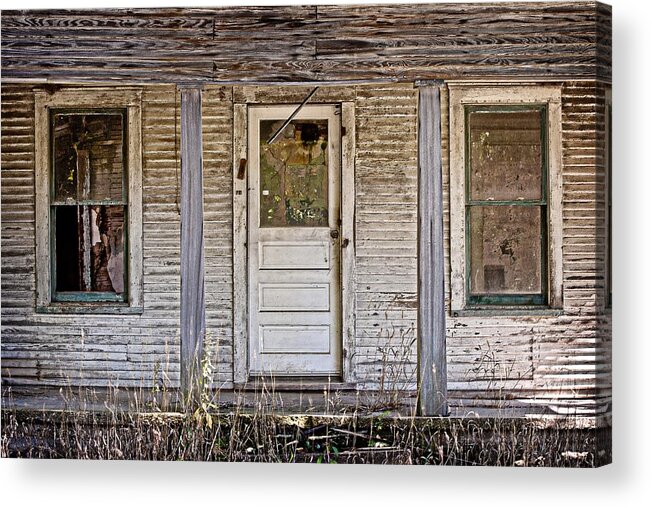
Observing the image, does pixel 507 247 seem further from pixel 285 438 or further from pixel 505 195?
pixel 285 438

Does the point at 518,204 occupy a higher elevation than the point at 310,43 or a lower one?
lower

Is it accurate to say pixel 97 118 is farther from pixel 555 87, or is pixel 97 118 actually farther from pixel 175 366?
pixel 555 87

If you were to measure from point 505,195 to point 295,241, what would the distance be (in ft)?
4.50

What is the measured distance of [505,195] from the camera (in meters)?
5.95

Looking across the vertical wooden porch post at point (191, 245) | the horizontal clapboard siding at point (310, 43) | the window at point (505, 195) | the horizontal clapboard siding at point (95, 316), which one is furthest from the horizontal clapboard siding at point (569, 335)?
the horizontal clapboard siding at point (95, 316)

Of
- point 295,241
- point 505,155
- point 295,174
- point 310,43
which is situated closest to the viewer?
point 310,43

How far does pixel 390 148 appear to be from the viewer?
257 inches

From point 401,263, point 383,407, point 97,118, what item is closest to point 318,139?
point 401,263

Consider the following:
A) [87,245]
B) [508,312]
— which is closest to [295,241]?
[87,245]

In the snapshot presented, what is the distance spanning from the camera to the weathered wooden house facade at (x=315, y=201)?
5.50m

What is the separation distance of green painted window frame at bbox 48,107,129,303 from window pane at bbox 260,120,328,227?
33.4 inches

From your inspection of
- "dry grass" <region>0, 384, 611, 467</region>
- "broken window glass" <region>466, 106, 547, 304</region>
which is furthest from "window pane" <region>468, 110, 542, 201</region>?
"dry grass" <region>0, 384, 611, 467</region>

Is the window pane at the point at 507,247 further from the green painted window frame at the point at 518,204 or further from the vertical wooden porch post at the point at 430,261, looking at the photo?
the vertical wooden porch post at the point at 430,261

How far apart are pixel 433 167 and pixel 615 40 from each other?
1.15 m
